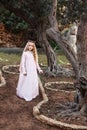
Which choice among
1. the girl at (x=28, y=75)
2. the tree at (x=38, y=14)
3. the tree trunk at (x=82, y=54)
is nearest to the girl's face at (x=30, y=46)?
the girl at (x=28, y=75)

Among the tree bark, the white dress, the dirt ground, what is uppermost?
the tree bark

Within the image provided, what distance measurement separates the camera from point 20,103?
33.6 ft

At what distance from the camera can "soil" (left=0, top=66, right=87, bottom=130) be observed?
869 centimetres

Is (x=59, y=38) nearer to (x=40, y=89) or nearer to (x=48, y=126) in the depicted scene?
(x=40, y=89)

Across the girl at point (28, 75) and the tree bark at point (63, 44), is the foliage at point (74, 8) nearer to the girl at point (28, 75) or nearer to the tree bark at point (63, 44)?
the tree bark at point (63, 44)

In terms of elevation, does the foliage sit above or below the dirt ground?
above

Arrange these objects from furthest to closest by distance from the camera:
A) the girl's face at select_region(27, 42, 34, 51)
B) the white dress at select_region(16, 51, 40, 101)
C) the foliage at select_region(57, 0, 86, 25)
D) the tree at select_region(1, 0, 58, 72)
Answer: the foliage at select_region(57, 0, 86, 25) < the tree at select_region(1, 0, 58, 72) < the girl's face at select_region(27, 42, 34, 51) < the white dress at select_region(16, 51, 40, 101)

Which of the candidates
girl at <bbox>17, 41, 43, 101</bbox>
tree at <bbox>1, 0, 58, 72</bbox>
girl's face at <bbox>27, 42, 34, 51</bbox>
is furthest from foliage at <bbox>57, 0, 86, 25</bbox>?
girl at <bbox>17, 41, 43, 101</bbox>

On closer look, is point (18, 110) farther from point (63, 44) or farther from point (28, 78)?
point (63, 44)

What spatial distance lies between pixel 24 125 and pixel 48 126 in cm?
51

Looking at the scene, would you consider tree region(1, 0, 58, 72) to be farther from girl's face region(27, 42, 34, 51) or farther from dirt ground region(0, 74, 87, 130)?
girl's face region(27, 42, 34, 51)

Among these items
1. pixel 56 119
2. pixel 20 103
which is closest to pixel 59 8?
pixel 20 103

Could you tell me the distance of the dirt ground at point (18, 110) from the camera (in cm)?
866

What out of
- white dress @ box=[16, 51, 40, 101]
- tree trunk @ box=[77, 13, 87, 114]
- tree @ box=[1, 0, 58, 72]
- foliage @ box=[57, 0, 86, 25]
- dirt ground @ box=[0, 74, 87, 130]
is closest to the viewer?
dirt ground @ box=[0, 74, 87, 130]
